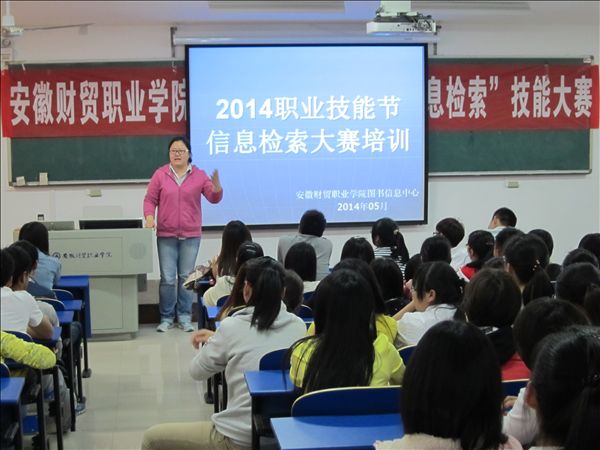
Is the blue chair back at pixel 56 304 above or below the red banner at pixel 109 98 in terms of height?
below

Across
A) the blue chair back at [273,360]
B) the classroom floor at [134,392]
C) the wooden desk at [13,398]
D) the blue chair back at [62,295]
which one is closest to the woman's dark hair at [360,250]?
the classroom floor at [134,392]

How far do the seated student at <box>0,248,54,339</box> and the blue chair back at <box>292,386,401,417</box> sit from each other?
57.7 inches

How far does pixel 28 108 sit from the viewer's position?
741cm

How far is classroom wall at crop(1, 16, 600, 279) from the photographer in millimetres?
7422

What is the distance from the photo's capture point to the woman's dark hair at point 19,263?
3.41 m

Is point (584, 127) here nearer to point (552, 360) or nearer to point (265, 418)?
point (265, 418)

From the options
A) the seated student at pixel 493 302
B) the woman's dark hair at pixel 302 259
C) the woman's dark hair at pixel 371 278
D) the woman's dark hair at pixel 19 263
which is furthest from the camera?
the woman's dark hair at pixel 302 259

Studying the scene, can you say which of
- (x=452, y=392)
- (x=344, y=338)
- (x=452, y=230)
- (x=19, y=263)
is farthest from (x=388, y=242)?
(x=452, y=392)

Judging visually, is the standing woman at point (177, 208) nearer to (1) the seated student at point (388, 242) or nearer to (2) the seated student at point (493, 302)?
(1) the seated student at point (388, 242)

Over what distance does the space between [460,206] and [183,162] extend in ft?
8.59

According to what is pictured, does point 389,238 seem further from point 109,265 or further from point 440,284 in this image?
point 109,265

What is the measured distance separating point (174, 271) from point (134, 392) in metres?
1.90

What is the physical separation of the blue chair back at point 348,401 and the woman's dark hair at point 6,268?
4.83 ft

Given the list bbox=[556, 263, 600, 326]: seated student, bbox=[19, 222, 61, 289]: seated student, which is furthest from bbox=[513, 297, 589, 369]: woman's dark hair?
bbox=[19, 222, 61, 289]: seated student
